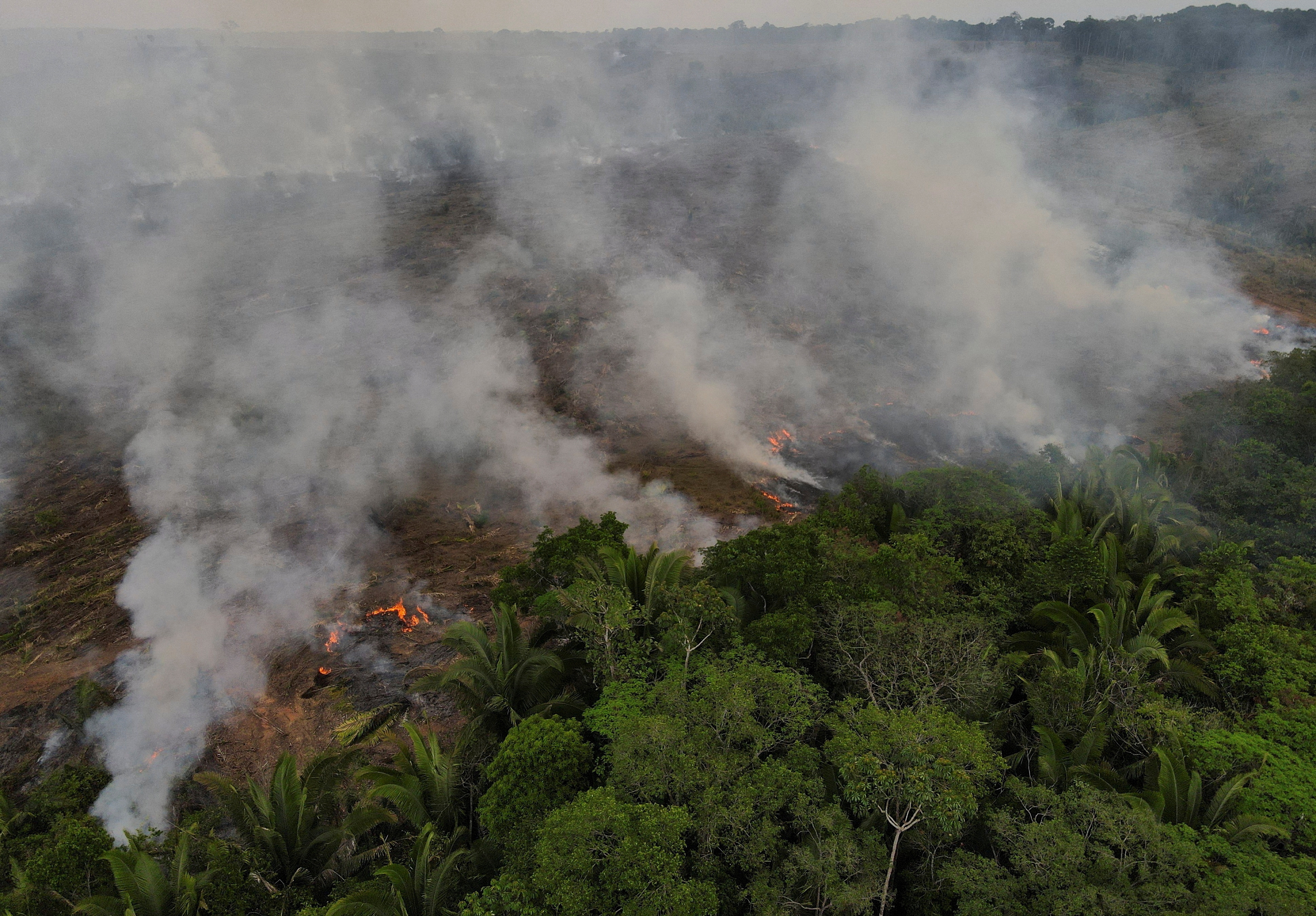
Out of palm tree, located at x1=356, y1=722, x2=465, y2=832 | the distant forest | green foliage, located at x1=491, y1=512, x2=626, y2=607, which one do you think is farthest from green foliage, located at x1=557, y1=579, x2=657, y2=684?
the distant forest

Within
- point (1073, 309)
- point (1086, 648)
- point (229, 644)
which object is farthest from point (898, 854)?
point (1073, 309)

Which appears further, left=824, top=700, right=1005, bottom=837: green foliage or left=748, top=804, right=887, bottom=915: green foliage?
left=824, top=700, right=1005, bottom=837: green foliage

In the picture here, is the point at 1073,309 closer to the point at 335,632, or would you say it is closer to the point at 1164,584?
the point at 1164,584

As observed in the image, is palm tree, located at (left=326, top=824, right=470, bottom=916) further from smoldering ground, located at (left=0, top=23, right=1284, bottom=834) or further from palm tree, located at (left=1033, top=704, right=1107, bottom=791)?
palm tree, located at (left=1033, top=704, right=1107, bottom=791)

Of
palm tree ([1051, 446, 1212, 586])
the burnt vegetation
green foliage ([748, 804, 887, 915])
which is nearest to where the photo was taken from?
green foliage ([748, 804, 887, 915])

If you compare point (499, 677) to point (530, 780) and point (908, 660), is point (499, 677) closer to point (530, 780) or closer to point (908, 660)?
point (530, 780)

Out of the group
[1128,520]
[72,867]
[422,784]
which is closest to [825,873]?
[422,784]
